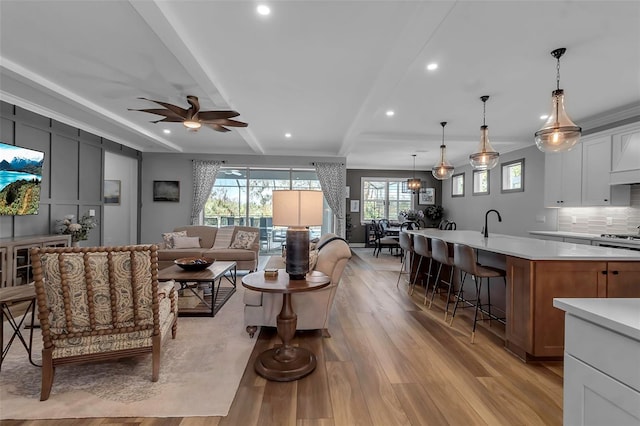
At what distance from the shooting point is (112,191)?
6.79 meters

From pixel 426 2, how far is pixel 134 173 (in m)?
7.33

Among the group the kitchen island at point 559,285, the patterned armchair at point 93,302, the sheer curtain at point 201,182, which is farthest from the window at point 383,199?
the patterned armchair at point 93,302

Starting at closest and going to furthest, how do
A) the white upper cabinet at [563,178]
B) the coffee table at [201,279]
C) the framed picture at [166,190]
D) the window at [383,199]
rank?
the coffee table at [201,279] < the white upper cabinet at [563,178] < the framed picture at [166,190] < the window at [383,199]

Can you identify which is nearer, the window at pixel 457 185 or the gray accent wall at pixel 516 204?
the gray accent wall at pixel 516 204

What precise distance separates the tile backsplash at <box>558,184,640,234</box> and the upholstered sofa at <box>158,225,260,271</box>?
5663 millimetres

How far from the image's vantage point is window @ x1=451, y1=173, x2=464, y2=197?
903cm

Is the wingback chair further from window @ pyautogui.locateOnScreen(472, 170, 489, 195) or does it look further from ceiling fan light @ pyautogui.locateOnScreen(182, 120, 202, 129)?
window @ pyautogui.locateOnScreen(472, 170, 489, 195)

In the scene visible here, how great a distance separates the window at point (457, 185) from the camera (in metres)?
9.03

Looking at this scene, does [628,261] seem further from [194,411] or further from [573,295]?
[194,411]

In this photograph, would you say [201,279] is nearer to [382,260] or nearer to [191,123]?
[191,123]

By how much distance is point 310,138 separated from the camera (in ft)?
20.6

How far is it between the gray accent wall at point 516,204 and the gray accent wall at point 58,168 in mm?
8581

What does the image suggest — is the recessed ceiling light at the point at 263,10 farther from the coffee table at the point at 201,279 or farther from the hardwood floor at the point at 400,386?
the hardwood floor at the point at 400,386

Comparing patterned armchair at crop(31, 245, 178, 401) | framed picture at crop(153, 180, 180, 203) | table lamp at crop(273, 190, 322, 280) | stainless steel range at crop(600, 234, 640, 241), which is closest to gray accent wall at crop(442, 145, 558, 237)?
stainless steel range at crop(600, 234, 640, 241)
